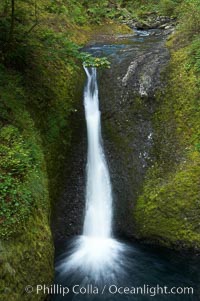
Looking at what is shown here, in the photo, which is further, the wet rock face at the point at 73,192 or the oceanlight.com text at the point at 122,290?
the wet rock face at the point at 73,192

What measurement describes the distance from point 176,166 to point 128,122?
1920 mm

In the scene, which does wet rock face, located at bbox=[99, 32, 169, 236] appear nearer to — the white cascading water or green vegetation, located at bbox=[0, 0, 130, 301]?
the white cascading water

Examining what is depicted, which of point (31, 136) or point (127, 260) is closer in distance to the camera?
point (127, 260)

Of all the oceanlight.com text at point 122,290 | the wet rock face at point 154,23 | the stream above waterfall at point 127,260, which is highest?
the wet rock face at point 154,23

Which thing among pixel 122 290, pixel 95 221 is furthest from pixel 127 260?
pixel 95 221

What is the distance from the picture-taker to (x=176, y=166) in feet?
27.1

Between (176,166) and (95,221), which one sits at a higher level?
(176,166)

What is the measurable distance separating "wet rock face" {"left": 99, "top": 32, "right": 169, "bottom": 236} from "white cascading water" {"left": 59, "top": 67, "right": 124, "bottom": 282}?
21cm

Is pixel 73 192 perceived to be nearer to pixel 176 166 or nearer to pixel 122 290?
pixel 176 166

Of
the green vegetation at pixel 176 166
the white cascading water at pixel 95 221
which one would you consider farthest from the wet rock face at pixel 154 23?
the white cascading water at pixel 95 221

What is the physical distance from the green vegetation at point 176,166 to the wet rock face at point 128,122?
248 millimetres

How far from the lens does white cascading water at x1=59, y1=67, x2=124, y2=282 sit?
22.9 feet

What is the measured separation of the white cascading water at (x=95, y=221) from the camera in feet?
22.9

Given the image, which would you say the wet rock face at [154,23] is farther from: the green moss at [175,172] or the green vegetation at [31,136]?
the green moss at [175,172]
